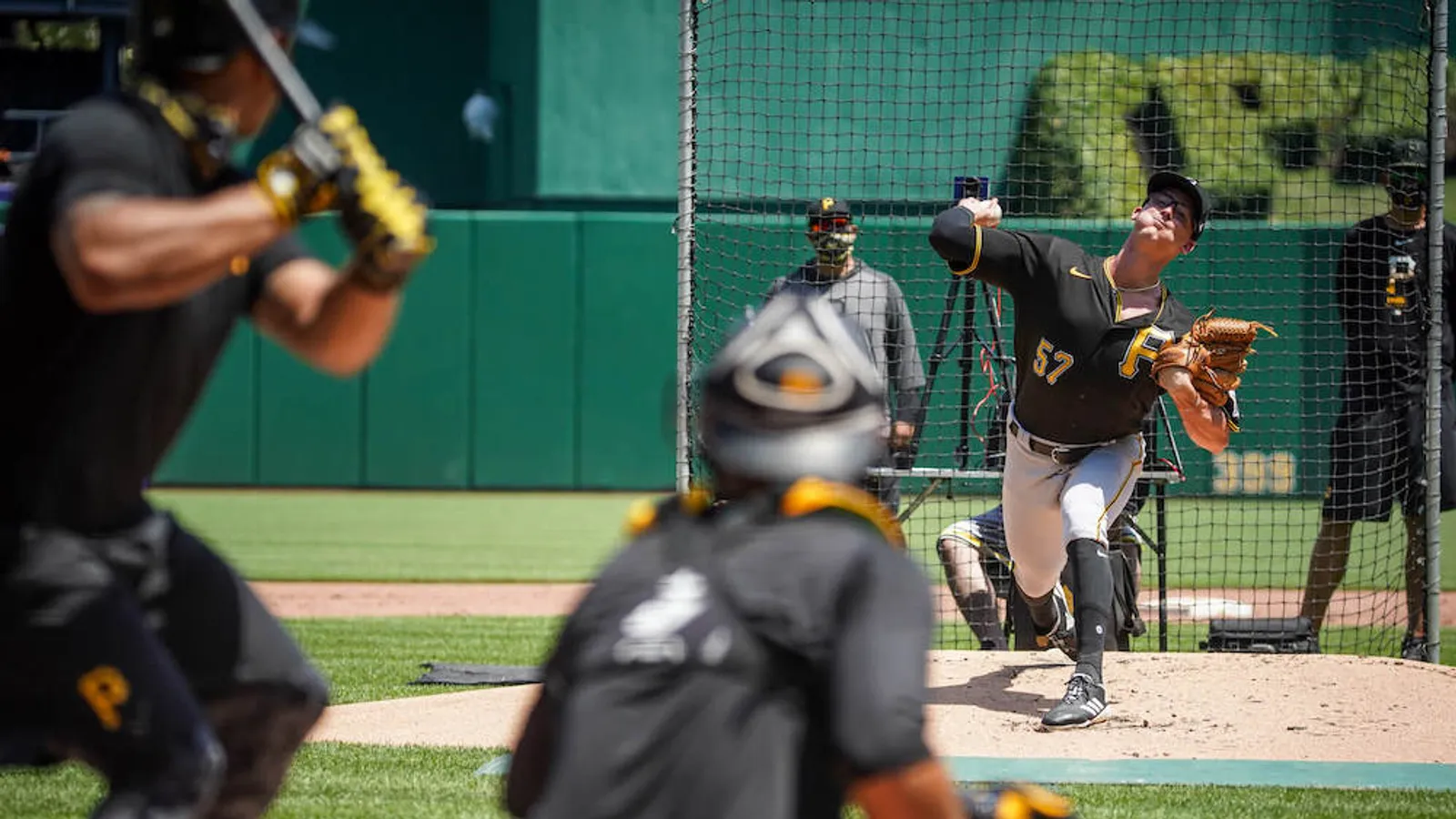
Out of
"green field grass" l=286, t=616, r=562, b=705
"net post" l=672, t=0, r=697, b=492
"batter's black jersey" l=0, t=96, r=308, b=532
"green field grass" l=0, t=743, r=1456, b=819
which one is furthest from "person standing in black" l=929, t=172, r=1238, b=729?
"batter's black jersey" l=0, t=96, r=308, b=532

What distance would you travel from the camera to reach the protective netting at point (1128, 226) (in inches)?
386

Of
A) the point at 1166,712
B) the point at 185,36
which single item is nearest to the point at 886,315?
the point at 1166,712

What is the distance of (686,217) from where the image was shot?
8.64m

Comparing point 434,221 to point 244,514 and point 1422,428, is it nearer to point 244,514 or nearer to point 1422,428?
point 244,514

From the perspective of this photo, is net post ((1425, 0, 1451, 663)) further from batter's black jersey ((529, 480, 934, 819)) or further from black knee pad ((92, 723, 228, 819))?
black knee pad ((92, 723, 228, 819))

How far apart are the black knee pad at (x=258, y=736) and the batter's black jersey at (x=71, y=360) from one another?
492 millimetres

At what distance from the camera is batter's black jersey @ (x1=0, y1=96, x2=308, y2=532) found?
3.09 m

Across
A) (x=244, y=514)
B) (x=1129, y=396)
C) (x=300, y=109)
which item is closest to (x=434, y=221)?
(x=244, y=514)

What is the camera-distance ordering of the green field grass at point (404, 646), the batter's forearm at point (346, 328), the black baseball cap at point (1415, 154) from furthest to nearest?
1. the black baseball cap at point (1415, 154)
2. the green field grass at point (404, 646)
3. the batter's forearm at point (346, 328)

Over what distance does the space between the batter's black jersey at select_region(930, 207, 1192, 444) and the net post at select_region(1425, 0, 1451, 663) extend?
1993 mm

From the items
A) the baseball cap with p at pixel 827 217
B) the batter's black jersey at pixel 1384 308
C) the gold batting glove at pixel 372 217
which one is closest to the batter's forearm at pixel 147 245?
the gold batting glove at pixel 372 217

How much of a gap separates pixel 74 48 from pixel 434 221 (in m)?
6.68

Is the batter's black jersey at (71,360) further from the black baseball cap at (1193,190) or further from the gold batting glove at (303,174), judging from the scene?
the black baseball cap at (1193,190)

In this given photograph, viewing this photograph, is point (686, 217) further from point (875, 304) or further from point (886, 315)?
point (886, 315)
